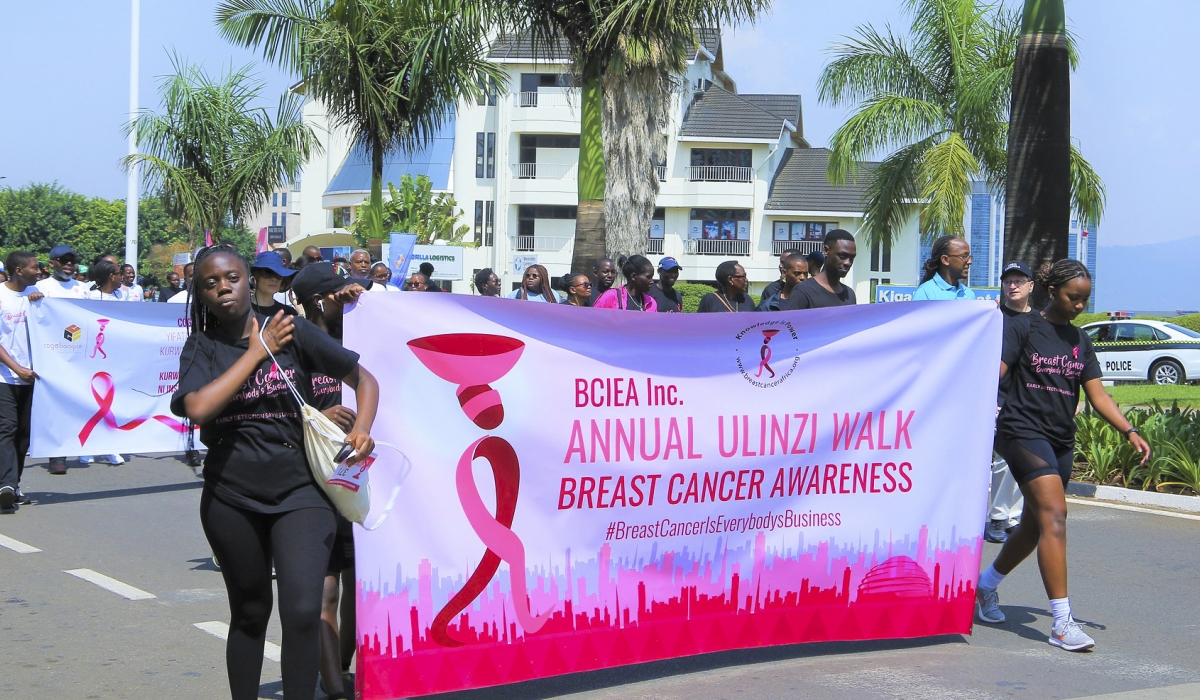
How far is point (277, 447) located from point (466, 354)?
953 millimetres

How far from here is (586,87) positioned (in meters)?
14.2

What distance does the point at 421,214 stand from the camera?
5541 cm

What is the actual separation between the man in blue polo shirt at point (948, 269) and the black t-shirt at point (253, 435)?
451 cm

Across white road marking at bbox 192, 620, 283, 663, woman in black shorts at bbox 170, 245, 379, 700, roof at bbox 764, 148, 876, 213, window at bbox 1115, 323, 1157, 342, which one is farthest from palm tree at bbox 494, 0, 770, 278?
roof at bbox 764, 148, 876, 213

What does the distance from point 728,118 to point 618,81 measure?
4183 centimetres

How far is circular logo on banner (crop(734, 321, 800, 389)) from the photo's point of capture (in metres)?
5.30

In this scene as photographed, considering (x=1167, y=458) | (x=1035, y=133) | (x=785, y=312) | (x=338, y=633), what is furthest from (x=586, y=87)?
(x=338, y=633)

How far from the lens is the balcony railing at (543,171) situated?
182ft

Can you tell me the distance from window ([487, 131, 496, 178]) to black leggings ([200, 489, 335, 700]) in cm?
5380

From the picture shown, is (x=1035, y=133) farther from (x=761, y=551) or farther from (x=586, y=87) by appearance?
(x=761, y=551)

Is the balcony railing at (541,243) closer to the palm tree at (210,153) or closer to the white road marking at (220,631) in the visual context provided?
the palm tree at (210,153)

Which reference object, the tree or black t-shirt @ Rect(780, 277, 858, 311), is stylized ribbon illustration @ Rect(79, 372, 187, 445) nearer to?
black t-shirt @ Rect(780, 277, 858, 311)

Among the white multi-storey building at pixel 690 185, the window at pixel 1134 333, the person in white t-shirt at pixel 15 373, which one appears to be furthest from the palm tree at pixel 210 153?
the white multi-storey building at pixel 690 185

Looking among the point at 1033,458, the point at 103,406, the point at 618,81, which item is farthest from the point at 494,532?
the point at 618,81
